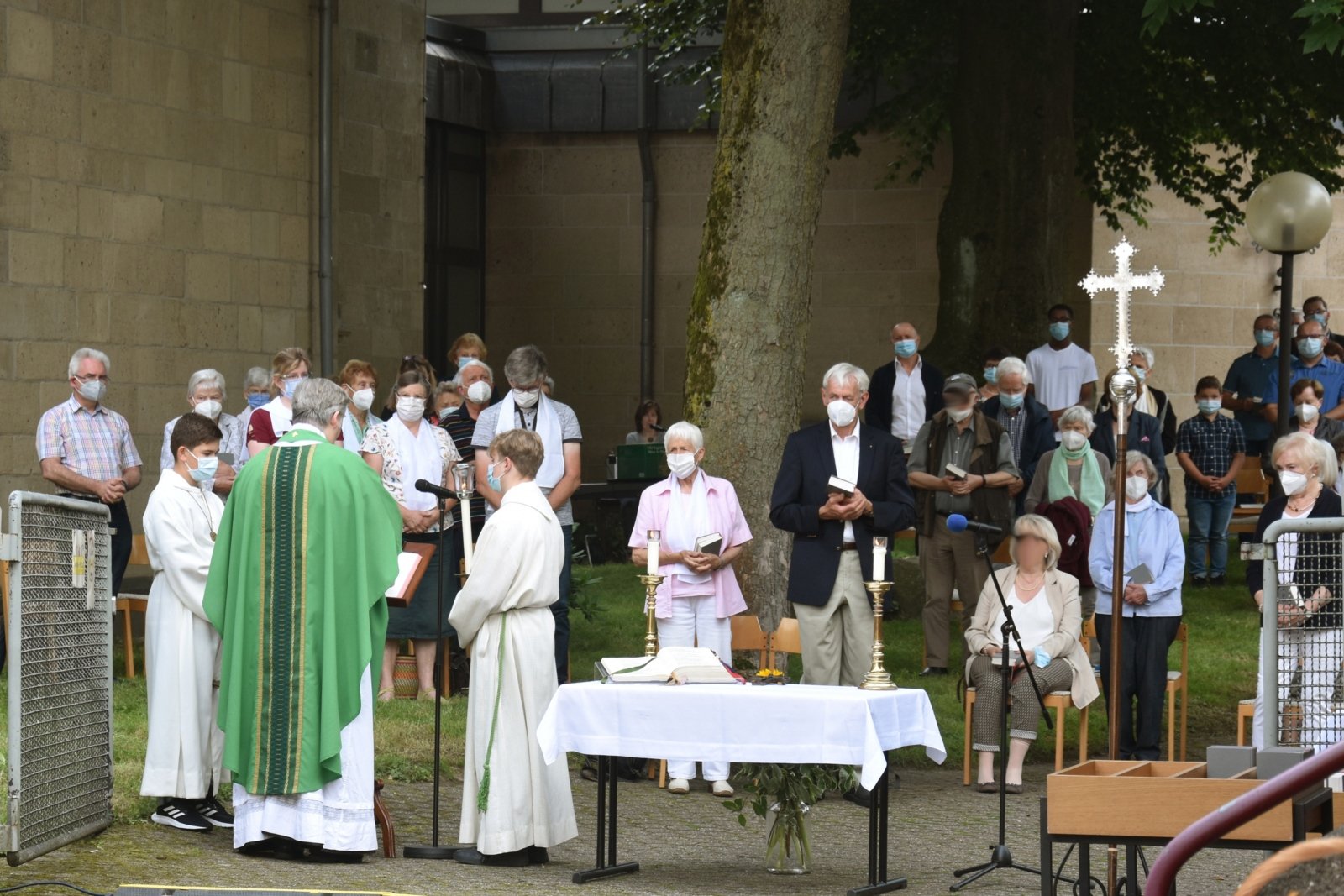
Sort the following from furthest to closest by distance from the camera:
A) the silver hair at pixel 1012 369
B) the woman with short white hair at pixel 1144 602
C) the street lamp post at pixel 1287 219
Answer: the silver hair at pixel 1012 369 < the street lamp post at pixel 1287 219 < the woman with short white hair at pixel 1144 602

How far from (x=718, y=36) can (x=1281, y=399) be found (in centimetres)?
1300

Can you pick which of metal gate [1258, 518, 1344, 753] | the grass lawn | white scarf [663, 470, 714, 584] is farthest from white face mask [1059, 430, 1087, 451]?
metal gate [1258, 518, 1344, 753]

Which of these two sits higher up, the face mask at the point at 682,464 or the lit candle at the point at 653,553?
the face mask at the point at 682,464

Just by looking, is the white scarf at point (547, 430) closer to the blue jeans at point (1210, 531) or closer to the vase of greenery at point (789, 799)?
the vase of greenery at point (789, 799)

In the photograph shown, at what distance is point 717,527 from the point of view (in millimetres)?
10469

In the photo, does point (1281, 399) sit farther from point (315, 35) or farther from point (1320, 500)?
point (315, 35)

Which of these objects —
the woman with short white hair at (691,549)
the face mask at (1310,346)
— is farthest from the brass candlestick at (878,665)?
the face mask at (1310,346)

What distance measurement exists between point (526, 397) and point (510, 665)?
115 inches

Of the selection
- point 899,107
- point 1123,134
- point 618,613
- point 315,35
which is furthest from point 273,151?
point 1123,134

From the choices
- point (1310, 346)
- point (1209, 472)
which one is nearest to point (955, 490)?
point (1310, 346)

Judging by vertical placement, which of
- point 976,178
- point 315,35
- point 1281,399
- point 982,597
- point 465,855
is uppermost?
point 315,35

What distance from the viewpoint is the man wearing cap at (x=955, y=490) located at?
1295cm

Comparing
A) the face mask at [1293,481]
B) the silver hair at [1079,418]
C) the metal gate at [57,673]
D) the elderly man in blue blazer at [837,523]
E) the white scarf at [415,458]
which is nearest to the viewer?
the metal gate at [57,673]

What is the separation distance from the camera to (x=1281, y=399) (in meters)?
12.2
